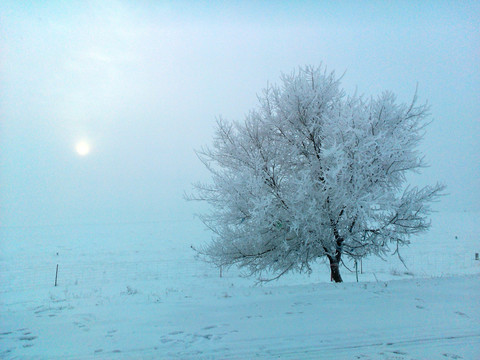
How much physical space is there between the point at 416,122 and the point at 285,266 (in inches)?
202

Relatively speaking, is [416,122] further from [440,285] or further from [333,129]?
[440,285]

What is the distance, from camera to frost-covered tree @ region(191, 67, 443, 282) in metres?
6.67

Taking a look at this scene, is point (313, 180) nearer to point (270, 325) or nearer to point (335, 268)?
point (335, 268)

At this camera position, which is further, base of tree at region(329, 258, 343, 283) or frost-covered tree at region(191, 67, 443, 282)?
base of tree at region(329, 258, 343, 283)

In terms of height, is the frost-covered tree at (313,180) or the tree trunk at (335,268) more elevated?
the frost-covered tree at (313,180)

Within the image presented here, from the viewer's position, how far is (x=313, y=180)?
7.89 m

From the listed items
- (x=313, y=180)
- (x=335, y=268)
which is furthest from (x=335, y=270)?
(x=313, y=180)

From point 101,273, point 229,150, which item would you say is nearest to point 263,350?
point 229,150

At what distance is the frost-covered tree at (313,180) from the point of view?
6672 mm

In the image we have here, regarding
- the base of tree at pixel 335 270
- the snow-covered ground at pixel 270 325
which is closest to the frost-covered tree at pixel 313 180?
the base of tree at pixel 335 270

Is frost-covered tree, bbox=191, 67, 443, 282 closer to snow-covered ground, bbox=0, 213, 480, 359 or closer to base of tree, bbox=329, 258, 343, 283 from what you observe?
base of tree, bbox=329, 258, 343, 283

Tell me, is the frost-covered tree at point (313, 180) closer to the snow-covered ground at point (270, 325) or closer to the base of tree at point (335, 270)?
the base of tree at point (335, 270)

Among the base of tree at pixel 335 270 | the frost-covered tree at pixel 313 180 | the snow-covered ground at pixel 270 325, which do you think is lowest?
the snow-covered ground at pixel 270 325

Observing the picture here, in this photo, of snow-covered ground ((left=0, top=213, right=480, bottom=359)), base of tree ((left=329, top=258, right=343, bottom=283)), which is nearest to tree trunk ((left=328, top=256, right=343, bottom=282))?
base of tree ((left=329, top=258, right=343, bottom=283))
